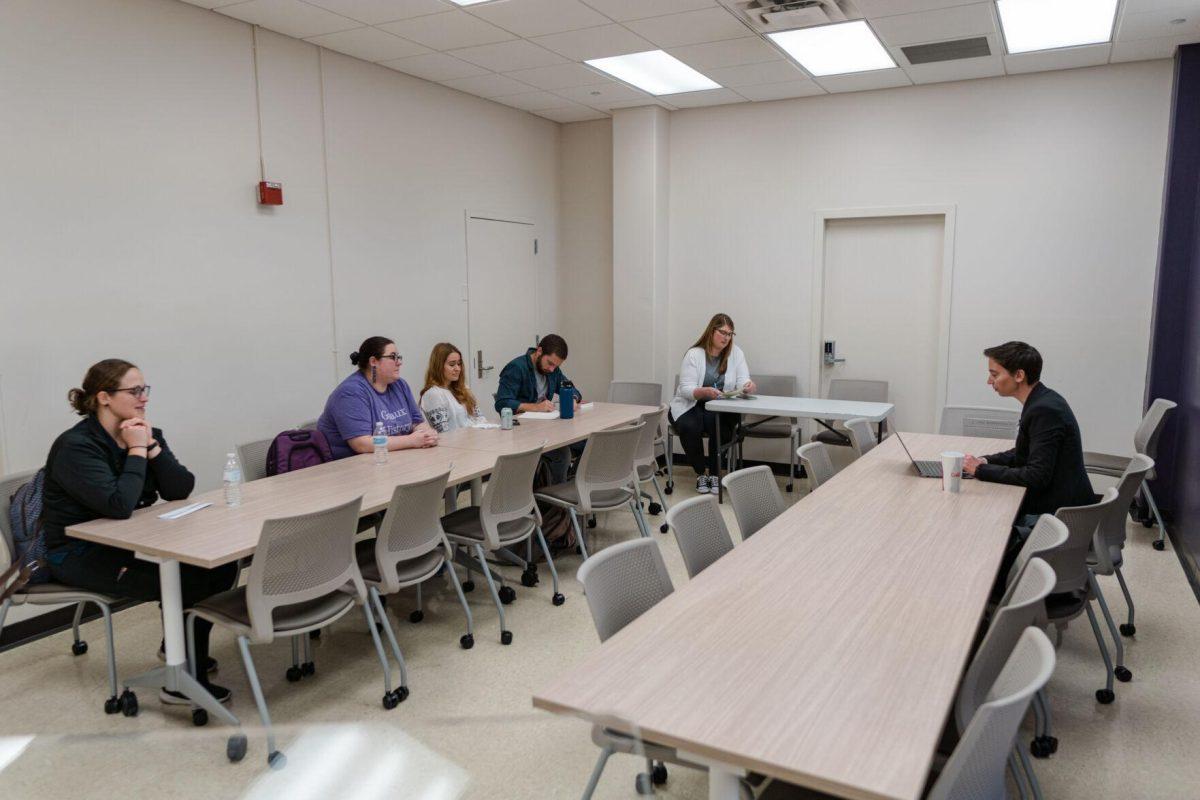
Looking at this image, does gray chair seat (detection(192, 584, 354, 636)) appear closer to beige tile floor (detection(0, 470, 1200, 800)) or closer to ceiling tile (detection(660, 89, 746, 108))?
beige tile floor (detection(0, 470, 1200, 800))

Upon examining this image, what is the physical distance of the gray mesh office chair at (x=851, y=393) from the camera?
20.8ft

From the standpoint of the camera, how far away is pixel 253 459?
3.99 metres

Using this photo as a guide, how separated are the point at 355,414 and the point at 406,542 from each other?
3.97 ft

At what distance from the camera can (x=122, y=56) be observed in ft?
12.9

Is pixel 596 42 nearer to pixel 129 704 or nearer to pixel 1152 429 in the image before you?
pixel 1152 429

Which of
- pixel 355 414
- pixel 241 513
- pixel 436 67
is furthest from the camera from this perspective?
pixel 436 67

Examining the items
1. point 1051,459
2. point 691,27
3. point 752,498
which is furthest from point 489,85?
point 1051,459

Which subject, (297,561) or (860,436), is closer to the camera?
(297,561)

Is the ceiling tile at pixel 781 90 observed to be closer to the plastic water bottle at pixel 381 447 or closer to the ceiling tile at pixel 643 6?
the ceiling tile at pixel 643 6

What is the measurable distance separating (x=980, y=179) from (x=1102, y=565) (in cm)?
372

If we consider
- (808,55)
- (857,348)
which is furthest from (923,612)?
(857,348)

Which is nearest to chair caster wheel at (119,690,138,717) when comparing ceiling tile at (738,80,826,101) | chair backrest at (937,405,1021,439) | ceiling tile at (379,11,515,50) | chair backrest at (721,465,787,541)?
chair backrest at (721,465,787,541)

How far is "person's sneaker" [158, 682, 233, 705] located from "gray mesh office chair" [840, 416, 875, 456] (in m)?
3.34

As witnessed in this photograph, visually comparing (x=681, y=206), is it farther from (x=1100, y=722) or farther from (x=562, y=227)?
(x=1100, y=722)
